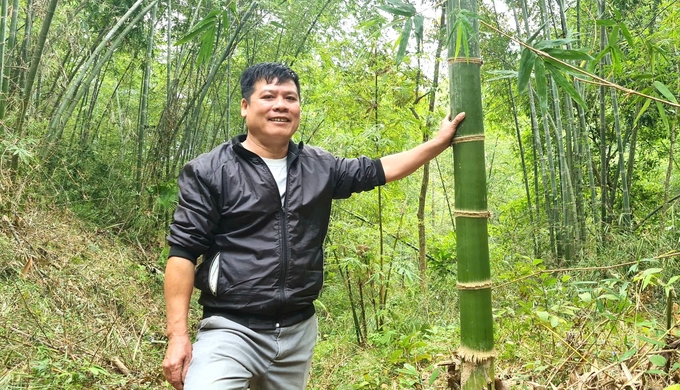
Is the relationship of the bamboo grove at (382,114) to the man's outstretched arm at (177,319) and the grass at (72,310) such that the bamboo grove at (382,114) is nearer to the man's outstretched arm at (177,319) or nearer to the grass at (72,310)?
the grass at (72,310)

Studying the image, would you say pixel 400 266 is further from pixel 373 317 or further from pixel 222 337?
pixel 222 337

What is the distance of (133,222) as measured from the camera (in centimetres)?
602

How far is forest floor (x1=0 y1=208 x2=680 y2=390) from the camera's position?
1.93 m

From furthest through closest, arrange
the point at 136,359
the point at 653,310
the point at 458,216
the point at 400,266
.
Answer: the point at 400,266
the point at 653,310
the point at 136,359
the point at 458,216

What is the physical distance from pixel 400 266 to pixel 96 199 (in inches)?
175

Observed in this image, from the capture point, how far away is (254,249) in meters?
1.68

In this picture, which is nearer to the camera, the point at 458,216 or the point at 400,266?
the point at 458,216

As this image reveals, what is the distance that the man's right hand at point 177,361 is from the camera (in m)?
1.56

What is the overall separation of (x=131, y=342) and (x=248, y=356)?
2122mm

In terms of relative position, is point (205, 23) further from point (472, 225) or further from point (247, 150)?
point (472, 225)

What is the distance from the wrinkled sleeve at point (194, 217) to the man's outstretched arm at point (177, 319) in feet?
0.15

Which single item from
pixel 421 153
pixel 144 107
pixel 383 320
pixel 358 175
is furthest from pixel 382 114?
pixel 144 107

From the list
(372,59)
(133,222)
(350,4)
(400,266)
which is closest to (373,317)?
(400,266)

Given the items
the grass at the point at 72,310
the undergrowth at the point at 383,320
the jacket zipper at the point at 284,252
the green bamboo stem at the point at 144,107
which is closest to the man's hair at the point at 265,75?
the jacket zipper at the point at 284,252
